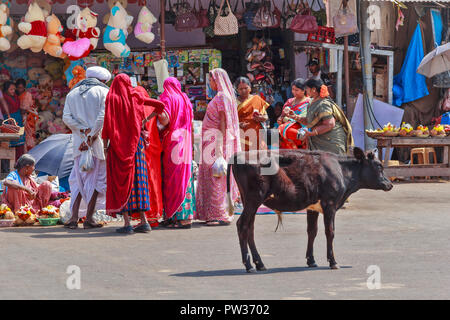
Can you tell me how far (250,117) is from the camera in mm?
10484

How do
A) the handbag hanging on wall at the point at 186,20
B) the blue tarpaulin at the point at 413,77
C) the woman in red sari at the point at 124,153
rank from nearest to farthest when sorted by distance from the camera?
1. the woman in red sari at the point at 124,153
2. the handbag hanging on wall at the point at 186,20
3. the blue tarpaulin at the point at 413,77

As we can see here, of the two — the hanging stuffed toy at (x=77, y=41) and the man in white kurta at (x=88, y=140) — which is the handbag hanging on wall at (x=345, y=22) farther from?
the man in white kurta at (x=88, y=140)

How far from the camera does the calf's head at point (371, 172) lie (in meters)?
7.09

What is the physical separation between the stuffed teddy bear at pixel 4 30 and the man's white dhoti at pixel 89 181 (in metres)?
5.40

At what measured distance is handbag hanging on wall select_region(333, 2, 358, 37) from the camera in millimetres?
14750

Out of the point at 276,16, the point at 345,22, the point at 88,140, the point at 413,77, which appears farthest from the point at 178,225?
the point at 413,77

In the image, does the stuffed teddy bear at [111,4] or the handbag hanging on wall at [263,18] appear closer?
the stuffed teddy bear at [111,4]

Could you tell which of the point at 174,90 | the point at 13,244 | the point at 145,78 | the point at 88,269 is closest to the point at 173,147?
the point at 174,90

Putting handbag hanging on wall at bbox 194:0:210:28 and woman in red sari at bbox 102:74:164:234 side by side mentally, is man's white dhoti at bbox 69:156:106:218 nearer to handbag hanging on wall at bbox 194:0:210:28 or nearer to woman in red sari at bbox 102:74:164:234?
woman in red sari at bbox 102:74:164:234

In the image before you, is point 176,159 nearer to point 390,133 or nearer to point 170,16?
point 390,133

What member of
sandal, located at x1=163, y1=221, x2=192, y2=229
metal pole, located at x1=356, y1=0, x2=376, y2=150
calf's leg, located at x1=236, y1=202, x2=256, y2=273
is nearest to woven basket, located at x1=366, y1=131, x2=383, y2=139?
metal pole, located at x1=356, y1=0, x2=376, y2=150

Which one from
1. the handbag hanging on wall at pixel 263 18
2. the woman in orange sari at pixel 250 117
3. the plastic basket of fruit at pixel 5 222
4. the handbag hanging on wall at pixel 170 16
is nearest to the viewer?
the plastic basket of fruit at pixel 5 222

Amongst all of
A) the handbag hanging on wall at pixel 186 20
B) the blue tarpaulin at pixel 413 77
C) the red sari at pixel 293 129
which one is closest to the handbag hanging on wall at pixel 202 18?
the handbag hanging on wall at pixel 186 20

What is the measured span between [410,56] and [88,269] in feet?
38.0
